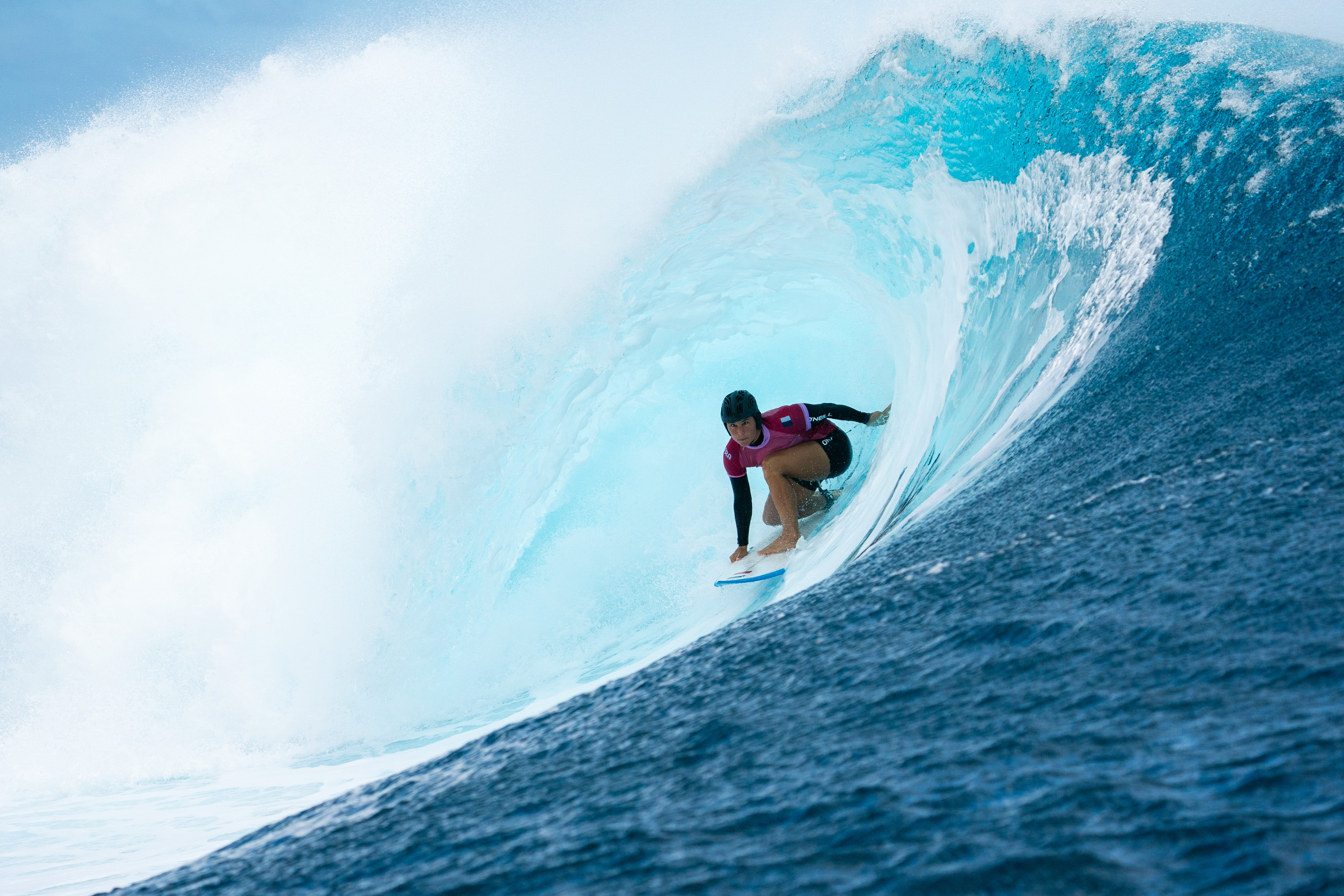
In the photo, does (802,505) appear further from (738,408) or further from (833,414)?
(738,408)

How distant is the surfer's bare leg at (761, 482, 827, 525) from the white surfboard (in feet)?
1.43

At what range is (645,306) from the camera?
7332 mm

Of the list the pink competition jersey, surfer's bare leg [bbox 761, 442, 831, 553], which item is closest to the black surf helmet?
the pink competition jersey

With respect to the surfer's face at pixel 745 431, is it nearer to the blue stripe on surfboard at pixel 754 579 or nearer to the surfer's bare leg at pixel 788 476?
the surfer's bare leg at pixel 788 476

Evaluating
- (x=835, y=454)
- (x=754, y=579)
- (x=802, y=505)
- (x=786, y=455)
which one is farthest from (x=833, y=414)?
(x=754, y=579)

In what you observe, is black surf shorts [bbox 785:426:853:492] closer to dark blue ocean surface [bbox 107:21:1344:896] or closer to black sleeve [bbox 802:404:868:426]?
black sleeve [bbox 802:404:868:426]

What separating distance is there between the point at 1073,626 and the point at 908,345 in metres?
5.41

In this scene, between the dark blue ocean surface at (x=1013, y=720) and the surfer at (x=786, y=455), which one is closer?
the dark blue ocean surface at (x=1013, y=720)

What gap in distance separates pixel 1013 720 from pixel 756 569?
12.9 ft

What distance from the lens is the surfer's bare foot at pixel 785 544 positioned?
17.2 ft

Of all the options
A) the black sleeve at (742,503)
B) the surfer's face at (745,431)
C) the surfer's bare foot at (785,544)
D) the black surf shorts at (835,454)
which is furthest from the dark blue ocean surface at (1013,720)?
the black surf shorts at (835,454)

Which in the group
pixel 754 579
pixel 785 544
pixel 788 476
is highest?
pixel 788 476

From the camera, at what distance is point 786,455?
536 cm

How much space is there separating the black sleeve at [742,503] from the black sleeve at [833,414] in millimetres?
588
